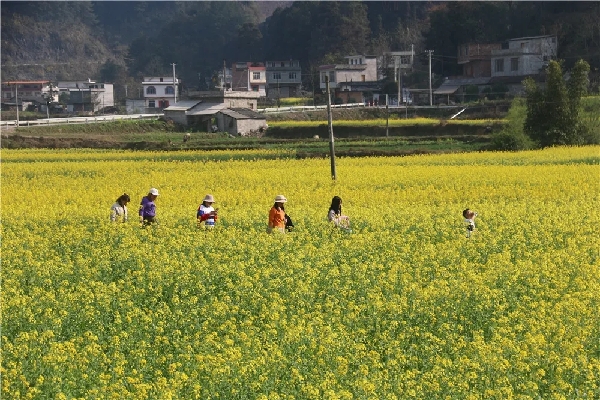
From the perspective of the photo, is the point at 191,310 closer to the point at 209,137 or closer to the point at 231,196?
the point at 231,196

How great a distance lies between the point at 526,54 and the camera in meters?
88.6

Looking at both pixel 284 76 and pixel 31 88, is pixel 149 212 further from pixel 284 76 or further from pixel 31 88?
pixel 31 88

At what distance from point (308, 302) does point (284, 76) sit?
110 metres

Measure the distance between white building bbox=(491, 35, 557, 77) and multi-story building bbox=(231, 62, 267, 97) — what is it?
3473cm

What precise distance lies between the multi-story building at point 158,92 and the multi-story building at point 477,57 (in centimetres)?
3895

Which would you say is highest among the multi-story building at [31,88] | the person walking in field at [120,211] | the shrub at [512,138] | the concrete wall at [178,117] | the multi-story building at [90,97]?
the multi-story building at [31,88]

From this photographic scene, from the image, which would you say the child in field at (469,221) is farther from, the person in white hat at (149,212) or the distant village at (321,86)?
the distant village at (321,86)

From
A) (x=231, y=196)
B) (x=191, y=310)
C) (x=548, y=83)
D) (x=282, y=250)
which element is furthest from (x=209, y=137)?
(x=191, y=310)

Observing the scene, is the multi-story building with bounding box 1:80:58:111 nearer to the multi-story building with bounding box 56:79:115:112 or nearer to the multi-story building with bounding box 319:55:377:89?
the multi-story building with bounding box 56:79:115:112

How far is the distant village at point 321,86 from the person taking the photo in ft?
279

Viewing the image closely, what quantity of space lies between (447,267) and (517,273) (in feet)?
4.33

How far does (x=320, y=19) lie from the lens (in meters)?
124

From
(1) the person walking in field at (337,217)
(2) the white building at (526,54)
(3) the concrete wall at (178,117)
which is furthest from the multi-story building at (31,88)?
(1) the person walking in field at (337,217)

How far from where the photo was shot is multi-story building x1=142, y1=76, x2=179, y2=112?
122 metres
